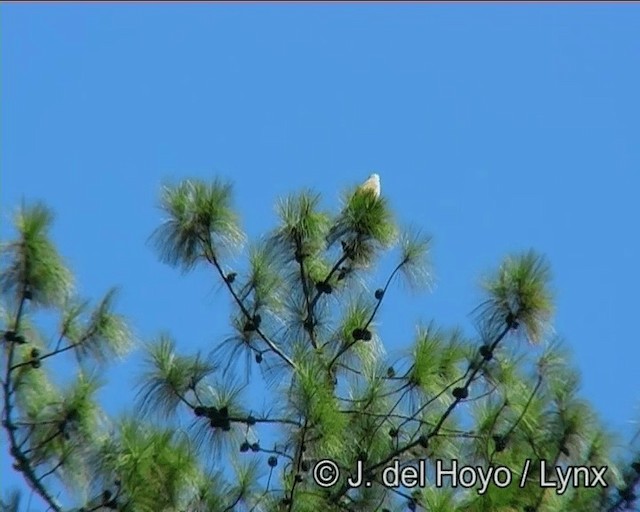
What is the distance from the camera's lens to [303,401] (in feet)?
13.6

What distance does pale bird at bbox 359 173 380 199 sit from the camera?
4.60 m

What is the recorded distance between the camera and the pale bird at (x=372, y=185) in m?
4.60

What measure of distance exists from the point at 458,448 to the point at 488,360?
0.27 m

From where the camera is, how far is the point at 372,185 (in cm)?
468

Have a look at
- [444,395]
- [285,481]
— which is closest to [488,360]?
[444,395]

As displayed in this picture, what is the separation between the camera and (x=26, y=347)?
4.23m

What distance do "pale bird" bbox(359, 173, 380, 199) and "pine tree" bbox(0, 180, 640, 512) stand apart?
48 mm

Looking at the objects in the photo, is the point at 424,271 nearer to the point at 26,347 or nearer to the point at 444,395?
the point at 444,395

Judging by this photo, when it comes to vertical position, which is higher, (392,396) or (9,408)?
(392,396)

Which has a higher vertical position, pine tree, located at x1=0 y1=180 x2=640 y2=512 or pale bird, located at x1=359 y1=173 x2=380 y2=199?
pale bird, located at x1=359 y1=173 x2=380 y2=199

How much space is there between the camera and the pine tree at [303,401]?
4.11 metres

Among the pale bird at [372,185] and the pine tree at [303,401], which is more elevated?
the pale bird at [372,185]

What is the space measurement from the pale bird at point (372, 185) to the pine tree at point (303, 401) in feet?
0.16

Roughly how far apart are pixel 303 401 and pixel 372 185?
806 millimetres
